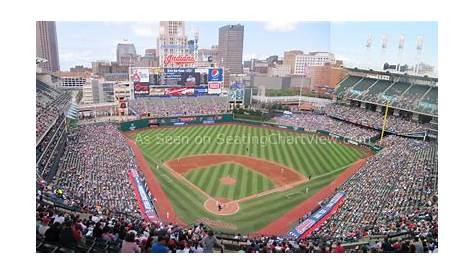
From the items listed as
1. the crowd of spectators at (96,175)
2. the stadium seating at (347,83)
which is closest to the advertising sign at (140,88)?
the crowd of spectators at (96,175)

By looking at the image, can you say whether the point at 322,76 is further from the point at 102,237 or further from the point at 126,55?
the point at 102,237

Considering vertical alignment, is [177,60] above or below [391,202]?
above

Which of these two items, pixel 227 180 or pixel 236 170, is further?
pixel 236 170

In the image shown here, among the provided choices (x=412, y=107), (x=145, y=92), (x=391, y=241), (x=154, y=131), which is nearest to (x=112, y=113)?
(x=145, y=92)

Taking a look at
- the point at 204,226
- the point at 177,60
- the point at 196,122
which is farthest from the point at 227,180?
the point at 177,60

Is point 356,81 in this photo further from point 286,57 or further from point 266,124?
point 286,57

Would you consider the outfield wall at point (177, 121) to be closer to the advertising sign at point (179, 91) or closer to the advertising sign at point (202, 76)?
the advertising sign at point (179, 91)

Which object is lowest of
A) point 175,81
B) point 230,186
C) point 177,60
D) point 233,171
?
point 230,186
